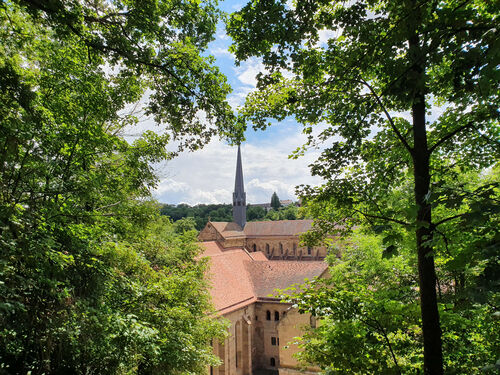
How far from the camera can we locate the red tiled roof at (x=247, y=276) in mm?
23656

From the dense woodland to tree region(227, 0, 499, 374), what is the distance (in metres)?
0.03

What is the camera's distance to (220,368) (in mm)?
21297

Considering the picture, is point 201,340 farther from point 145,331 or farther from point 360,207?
point 360,207

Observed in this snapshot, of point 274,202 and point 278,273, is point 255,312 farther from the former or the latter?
point 274,202

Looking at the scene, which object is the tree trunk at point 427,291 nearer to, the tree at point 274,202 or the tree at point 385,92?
the tree at point 385,92

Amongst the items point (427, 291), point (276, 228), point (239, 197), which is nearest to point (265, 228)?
point (276, 228)

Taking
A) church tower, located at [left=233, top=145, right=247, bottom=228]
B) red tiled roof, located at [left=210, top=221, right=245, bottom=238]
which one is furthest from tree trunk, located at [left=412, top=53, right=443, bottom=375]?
church tower, located at [left=233, top=145, right=247, bottom=228]

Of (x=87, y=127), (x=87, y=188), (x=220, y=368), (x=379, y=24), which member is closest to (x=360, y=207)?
(x=379, y=24)

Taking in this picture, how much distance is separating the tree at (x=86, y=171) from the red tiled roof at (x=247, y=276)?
11.4m

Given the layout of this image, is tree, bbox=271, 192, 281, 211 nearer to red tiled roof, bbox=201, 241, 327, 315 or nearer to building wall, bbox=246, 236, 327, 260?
building wall, bbox=246, 236, 327, 260

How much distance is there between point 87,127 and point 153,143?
96.8 inches

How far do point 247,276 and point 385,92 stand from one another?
26.7 meters

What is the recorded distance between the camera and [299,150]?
19.0 feet

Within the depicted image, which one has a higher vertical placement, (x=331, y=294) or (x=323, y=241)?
(x=323, y=241)
